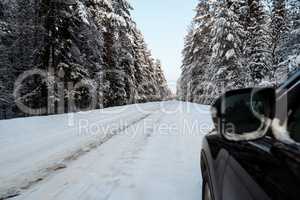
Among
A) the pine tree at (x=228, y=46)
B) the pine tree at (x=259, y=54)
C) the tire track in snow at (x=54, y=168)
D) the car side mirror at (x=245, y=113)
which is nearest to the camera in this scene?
the car side mirror at (x=245, y=113)

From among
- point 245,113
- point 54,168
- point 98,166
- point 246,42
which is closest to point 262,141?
point 245,113

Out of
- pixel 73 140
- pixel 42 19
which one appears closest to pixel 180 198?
pixel 73 140

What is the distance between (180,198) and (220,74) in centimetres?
1798

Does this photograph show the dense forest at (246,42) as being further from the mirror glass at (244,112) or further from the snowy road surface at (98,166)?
the mirror glass at (244,112)

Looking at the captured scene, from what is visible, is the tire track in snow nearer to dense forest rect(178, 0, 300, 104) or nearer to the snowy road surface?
the snowy road surface

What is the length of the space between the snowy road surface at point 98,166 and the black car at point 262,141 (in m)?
2.18

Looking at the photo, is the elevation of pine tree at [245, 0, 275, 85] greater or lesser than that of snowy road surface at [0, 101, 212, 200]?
greater

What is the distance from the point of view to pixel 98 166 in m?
4.86

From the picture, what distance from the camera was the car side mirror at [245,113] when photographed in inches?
51.5

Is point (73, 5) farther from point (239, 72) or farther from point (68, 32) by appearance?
point (239, 72)

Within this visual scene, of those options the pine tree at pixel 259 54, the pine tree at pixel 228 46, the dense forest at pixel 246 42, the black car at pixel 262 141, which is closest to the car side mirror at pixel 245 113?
the black car at pixel 262 141

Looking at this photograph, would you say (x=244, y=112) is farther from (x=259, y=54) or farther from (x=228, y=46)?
(x=228, y=46)

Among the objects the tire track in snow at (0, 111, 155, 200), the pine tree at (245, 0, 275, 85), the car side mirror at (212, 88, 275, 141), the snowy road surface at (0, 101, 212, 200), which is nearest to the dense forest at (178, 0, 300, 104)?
the pine tree at (245, 0, 275, 85)

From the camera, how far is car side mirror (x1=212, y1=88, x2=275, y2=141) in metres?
1.31
